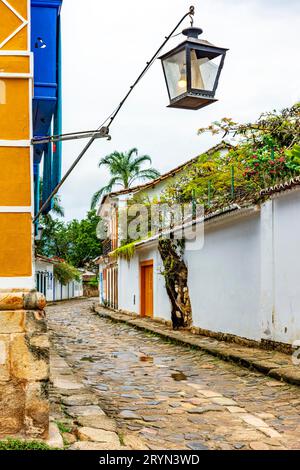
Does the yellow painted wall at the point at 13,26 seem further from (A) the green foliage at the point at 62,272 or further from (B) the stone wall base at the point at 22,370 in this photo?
(A) the green foliage at the point at 62,272

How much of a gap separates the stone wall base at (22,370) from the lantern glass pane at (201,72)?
265 centimetres

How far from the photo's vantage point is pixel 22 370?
4.62m

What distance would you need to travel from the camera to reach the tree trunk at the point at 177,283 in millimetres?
15039

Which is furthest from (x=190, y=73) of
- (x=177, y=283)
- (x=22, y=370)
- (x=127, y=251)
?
(x=127, y=251)

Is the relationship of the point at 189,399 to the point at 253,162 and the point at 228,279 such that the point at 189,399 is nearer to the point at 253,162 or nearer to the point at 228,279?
the point at 228,279

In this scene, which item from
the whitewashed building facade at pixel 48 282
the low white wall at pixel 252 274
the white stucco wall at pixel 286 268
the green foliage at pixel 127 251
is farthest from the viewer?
the whitewashed building facade at pixel 48 282

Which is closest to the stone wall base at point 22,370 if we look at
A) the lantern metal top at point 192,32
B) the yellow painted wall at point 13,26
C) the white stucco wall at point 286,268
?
the yellow painted wall at point 13,26

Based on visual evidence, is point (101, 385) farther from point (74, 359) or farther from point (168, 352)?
point (168, 352)

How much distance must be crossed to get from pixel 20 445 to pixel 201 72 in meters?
3.71

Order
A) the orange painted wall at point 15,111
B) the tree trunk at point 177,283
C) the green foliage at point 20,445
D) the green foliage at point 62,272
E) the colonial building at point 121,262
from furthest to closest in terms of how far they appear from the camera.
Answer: the green foliage at point 62,272 → the colonial building at point 121,262 → the tree trunk at point 177,283 → the orange painted wall at point 15,111 → the green foliage at point 20,445

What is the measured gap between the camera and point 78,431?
16.3 feet

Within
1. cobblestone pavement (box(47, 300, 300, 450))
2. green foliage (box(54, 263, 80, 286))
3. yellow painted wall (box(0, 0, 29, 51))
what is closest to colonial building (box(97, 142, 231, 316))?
cobblestone pavement (box(47, 300, 300, 450))

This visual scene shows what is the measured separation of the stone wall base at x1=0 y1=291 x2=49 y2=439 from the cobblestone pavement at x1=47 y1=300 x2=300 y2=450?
0.89m

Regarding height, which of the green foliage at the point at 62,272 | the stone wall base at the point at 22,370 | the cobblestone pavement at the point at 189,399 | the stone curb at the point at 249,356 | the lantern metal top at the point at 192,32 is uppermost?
the lantern metal top at the point at 192,32
